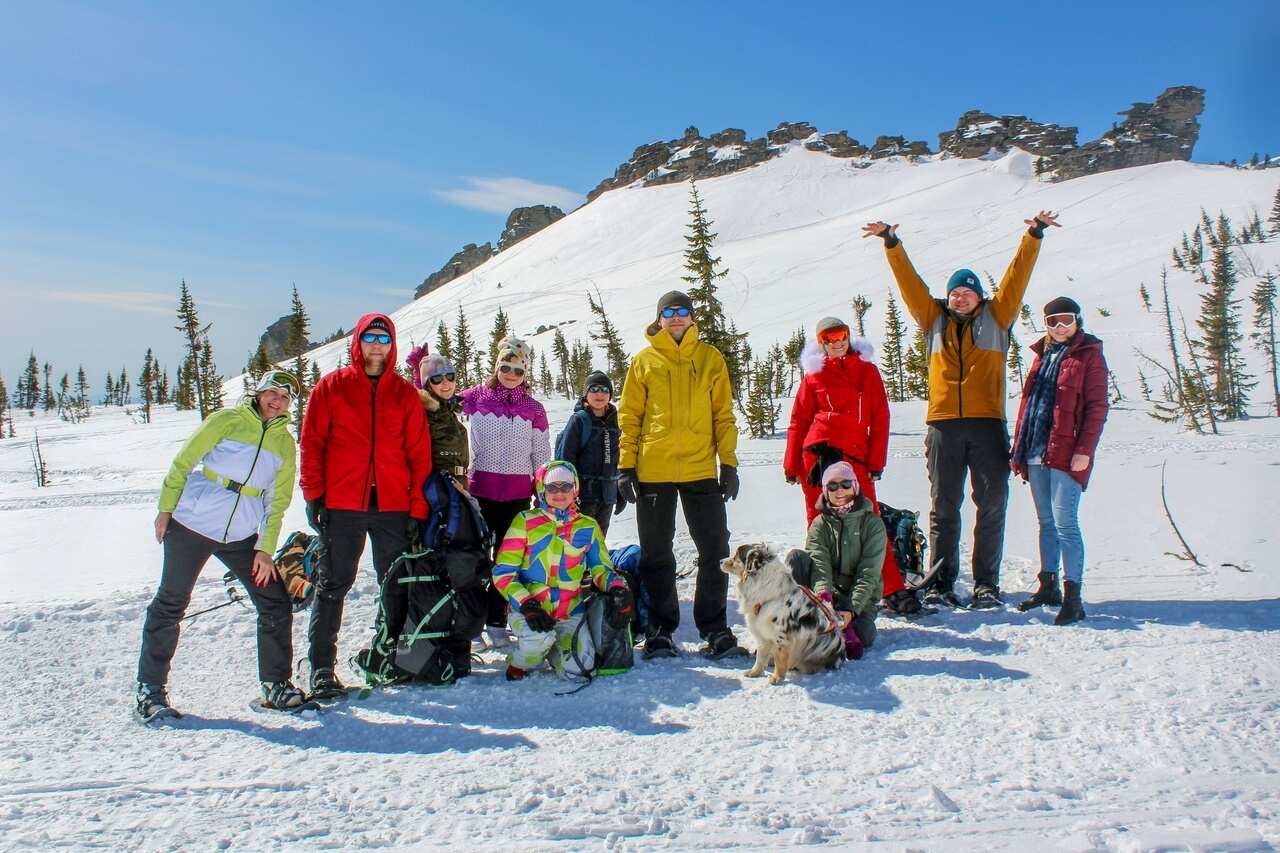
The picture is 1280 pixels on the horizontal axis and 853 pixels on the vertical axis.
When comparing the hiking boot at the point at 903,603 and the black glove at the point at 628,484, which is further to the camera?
the hiking boot at the point at 903,603

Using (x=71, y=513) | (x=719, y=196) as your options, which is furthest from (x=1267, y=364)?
(x=719, y=196)

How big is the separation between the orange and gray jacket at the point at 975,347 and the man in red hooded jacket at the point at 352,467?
3.76 meters

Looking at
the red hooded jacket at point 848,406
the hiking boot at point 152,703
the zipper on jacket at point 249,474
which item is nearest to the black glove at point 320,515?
the zipper on jacket at point 249,474

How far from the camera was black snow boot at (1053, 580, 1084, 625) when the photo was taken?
4648mm

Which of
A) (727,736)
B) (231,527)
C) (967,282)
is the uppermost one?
(967,282)

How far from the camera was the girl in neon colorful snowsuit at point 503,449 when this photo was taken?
5406 mm

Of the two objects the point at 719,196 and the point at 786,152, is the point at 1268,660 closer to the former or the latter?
the point at 719,196

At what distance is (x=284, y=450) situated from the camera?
4.29 meters

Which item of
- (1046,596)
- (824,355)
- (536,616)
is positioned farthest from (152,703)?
(1046,596)

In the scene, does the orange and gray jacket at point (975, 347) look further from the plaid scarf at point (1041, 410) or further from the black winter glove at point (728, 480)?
the black winter glove at point (728, 480)

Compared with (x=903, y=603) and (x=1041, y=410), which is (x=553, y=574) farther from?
(x=1041, y=410)

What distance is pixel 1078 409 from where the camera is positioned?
4863 mm

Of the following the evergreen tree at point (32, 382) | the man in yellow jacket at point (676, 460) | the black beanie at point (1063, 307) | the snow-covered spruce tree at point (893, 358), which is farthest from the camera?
the evergreen tree at point (32, 382)

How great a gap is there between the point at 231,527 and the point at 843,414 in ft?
13.6
